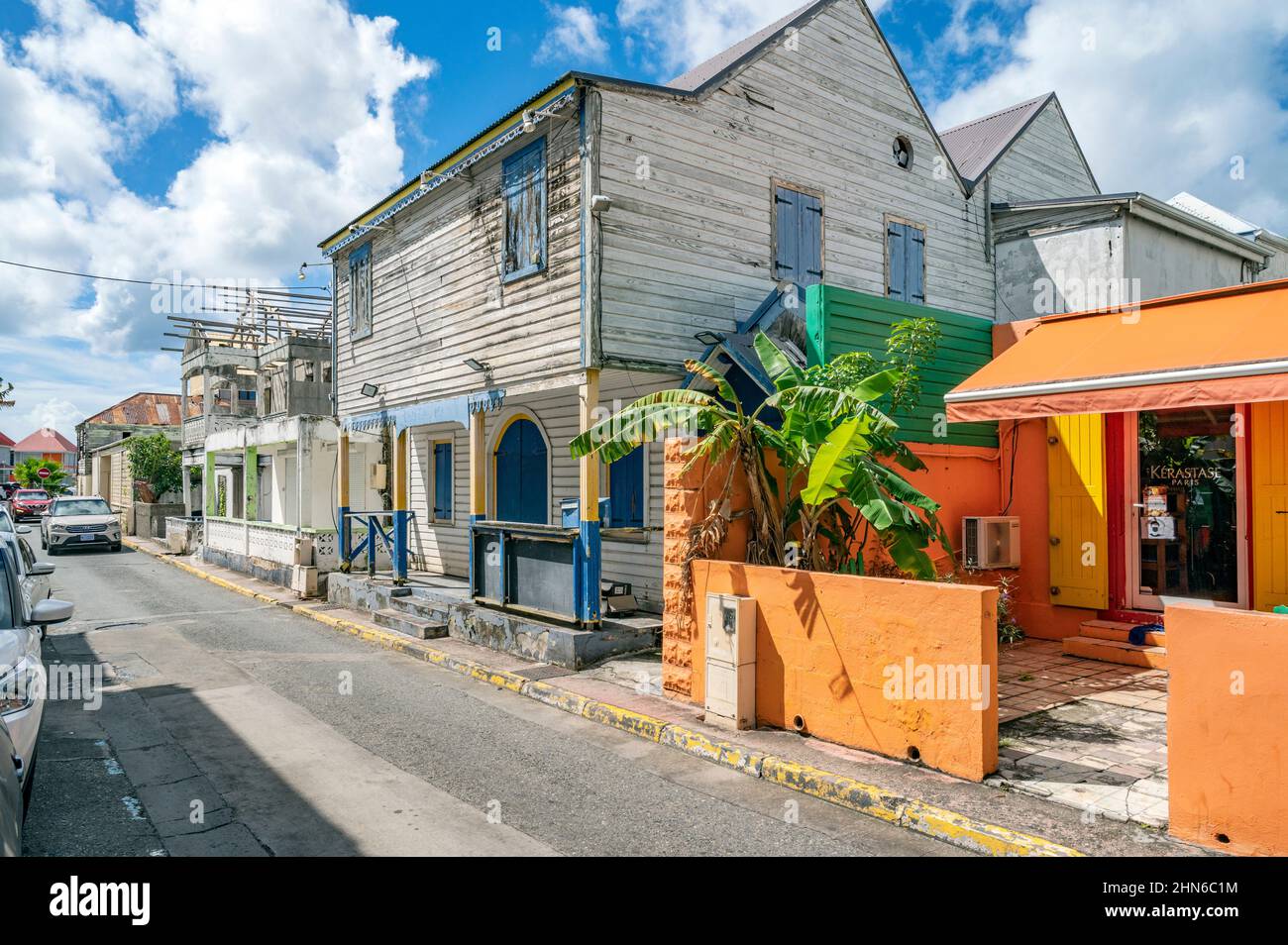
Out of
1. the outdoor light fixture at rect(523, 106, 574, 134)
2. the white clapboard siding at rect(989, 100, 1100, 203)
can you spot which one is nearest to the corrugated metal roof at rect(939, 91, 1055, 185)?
the white clapboard siding at rect(989, 100, 1100, 203)

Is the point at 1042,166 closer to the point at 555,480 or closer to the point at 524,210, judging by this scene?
the point at 524,210

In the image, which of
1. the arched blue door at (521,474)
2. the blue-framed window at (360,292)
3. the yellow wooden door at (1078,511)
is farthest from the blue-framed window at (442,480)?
the yellow wooden door at (1078,511)

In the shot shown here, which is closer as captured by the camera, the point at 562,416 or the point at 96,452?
the point at 562,416

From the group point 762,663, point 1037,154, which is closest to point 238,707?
point 762,663

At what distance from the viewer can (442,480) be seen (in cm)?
1712

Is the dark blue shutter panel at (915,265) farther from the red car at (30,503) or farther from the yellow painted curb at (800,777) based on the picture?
the red car at (30,503)

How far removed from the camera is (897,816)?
17.4 ft

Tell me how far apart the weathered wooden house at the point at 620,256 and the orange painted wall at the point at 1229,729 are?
6.00 meters

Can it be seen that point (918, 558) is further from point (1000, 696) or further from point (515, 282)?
point (515, 282)

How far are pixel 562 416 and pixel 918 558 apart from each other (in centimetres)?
745

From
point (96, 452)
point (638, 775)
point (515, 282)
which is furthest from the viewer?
point (96, 452)

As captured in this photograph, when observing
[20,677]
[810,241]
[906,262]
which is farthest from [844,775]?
[906,262]

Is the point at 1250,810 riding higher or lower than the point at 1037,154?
lower

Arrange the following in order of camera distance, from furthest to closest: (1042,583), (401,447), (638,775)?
1. (401,447)
2. (1042,583)
3. (638,775)
